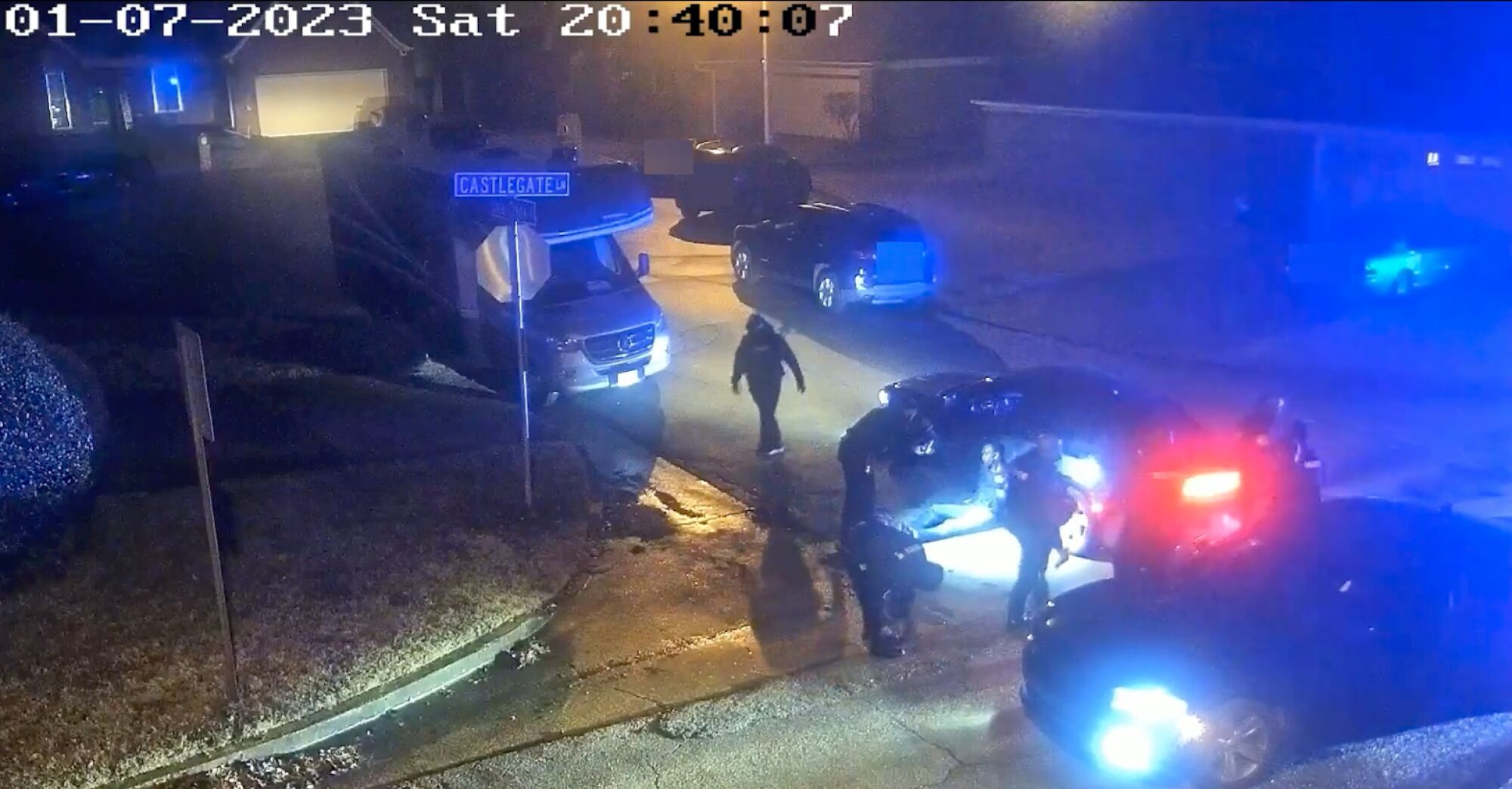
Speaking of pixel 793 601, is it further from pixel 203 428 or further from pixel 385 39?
pixel 385 39

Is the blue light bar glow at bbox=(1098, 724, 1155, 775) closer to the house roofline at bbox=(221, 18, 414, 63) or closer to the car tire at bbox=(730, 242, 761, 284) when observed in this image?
the car tire at bbox=(730, 242, 761, 284)

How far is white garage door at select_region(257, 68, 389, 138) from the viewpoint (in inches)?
1642

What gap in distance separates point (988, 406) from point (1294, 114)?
62.0 ft

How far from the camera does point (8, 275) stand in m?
21.9

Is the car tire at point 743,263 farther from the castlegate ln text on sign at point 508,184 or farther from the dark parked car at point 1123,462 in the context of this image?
the dark parked car at point 1123,462

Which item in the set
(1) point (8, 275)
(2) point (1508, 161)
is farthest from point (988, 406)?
(1) point (8, 275)

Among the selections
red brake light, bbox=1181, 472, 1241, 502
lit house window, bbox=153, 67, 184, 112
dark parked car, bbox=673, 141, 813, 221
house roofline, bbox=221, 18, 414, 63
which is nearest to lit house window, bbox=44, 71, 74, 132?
lit house window, bbox=153, 67, 184, 112

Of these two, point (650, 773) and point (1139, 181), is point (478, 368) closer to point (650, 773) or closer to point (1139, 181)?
point (650, 773)

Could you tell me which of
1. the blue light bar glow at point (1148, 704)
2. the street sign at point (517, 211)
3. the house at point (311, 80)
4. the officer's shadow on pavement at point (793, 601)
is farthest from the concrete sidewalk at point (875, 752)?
the house at point (311, 80)

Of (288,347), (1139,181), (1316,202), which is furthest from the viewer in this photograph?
(1139,181)

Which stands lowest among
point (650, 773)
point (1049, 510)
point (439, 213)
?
point (650, 773)

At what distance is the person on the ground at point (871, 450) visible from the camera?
1089 cm

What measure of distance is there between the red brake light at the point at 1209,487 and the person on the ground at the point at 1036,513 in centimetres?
88
